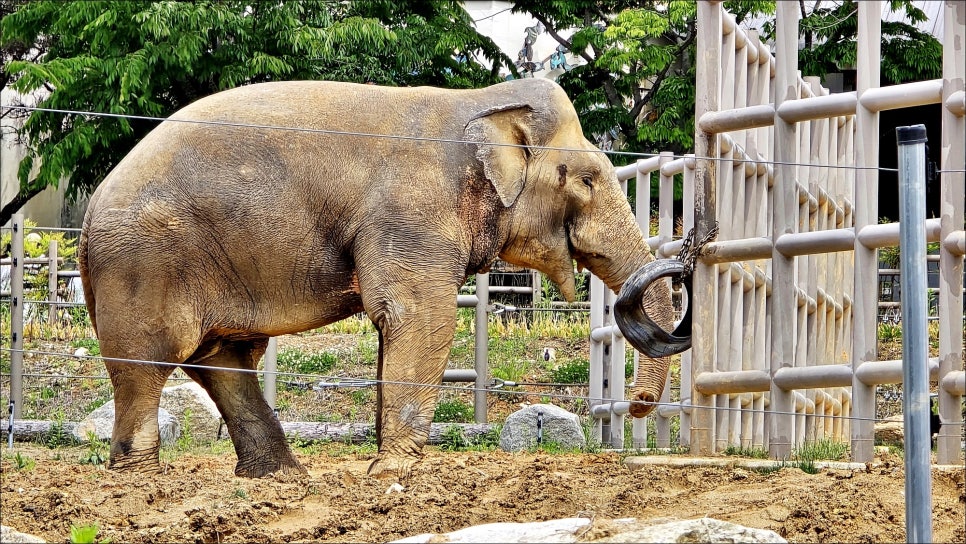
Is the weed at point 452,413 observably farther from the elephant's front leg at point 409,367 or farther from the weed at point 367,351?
the elephant's front leg at point 409,367

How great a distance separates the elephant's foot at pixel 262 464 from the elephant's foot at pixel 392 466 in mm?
1129

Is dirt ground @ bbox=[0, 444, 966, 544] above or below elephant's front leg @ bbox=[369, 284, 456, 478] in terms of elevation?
below

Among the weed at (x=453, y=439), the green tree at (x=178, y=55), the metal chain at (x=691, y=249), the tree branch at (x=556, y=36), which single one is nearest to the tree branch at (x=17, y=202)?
the green tree at (x=178, y=55)

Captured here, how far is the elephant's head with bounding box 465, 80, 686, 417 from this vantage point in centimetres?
856

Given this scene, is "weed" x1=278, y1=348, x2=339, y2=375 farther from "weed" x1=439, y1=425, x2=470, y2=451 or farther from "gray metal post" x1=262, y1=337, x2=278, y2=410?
"weed" x1=439, y1=425, x2=470, y2=451

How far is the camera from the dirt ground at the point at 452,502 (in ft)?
20.5

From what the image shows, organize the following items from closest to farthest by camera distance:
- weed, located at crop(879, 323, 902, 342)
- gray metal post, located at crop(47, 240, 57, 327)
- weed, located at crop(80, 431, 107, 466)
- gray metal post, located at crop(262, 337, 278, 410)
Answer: weed, located at crop(80, 431, 107, 466) < gray metal post, located at crop(262, 337, 278, 410) < gray metal post, located at crop(47, 240, 57, 327) < weed, located at crop(879, 323, 902, 342)

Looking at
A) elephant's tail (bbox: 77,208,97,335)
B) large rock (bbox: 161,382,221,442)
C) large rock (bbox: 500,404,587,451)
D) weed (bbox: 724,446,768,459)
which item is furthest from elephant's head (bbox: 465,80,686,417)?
large rock (bbox: 161,382,221,442)

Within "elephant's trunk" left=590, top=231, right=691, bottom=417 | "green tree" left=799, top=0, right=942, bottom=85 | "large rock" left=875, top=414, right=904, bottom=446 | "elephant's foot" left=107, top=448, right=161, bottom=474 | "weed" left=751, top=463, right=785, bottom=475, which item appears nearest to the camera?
"weed" left=751, top=463, right=785, bottom=475

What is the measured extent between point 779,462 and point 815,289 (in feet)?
8.33

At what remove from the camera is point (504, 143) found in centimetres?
848

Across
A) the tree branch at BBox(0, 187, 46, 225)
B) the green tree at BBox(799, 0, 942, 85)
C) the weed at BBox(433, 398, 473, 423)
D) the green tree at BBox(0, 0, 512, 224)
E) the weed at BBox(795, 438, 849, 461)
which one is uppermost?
the green tree at BBox(799, 0, 942, 85)

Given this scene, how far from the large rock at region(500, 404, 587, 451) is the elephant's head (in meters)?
2.62

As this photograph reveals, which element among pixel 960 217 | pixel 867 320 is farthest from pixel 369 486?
pixel 960 217
